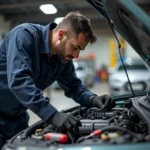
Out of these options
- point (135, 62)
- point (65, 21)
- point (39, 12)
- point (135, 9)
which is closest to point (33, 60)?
point (65, 21)

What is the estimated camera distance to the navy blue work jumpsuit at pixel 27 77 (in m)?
1.75

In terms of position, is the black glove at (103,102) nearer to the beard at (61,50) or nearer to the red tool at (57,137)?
the beard at (61,50)

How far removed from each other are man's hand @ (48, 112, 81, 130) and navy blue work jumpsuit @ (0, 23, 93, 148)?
3cm

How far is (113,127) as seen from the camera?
5.34ft

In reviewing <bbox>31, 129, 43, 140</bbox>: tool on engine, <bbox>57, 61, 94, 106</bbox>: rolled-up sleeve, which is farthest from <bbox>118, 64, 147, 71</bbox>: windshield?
<bbox>31, 129, 43, 140</bbox>: tool on engine

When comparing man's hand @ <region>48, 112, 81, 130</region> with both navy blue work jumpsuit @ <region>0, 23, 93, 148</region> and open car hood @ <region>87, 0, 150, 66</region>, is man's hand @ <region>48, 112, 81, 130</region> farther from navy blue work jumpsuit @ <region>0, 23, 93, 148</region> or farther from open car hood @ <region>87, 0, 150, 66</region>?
open car hood @ <region>87, 0, 150, 66</region>

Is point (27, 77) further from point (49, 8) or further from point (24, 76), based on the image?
point (49, 8)

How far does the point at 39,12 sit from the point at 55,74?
857 centimetres

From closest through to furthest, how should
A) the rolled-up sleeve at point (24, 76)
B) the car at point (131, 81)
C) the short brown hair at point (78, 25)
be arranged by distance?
the rolled-up sleeve at point (24, 76) < the short brown hair at point (78, 25) < the car at point (131, 81)

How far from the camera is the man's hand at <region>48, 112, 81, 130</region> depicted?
1.69 m

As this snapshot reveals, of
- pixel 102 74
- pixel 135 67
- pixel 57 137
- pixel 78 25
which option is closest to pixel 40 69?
pixel 78 25

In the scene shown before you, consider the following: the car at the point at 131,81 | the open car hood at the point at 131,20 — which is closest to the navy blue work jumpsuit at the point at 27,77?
the open car hood at the point at 131,20

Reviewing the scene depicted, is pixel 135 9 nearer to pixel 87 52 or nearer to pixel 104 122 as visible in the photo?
pixel 104 122

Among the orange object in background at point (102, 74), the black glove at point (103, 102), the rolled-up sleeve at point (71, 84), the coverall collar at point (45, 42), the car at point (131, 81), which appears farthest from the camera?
the orange object in background at point (102, 74)
